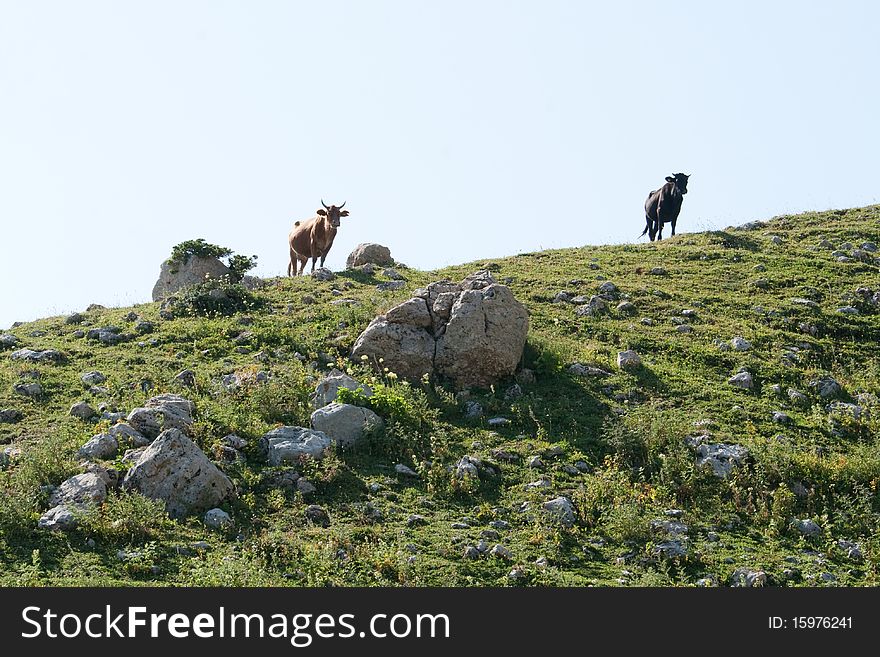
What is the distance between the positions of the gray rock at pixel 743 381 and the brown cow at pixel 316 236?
48.3 feet

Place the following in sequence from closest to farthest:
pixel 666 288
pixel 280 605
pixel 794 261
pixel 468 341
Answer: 1. pixel 280 605
2. pixel 468 341
3. pixel 666 288
4. pixel 794 261

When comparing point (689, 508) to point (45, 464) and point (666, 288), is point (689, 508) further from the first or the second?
point (666, 288)

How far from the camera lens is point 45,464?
506 inches

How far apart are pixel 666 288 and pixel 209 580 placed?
14.8 meters

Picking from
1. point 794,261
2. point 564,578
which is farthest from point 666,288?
point 564,578

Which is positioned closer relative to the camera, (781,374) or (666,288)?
(781,374)

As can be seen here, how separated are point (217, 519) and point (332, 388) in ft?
12.5

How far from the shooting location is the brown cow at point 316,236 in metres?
29.0

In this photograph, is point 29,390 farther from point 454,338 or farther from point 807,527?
point 807,527

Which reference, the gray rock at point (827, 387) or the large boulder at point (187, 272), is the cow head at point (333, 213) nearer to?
the large boulder at point (187, 272)

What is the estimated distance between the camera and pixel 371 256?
26.1 m

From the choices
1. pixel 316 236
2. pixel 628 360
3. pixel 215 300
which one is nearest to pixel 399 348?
pixel 628 360

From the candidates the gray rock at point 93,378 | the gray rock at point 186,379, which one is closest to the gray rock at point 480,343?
the gray rock at point 186,379

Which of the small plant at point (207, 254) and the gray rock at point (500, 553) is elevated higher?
the small plant at point (207, 254)
